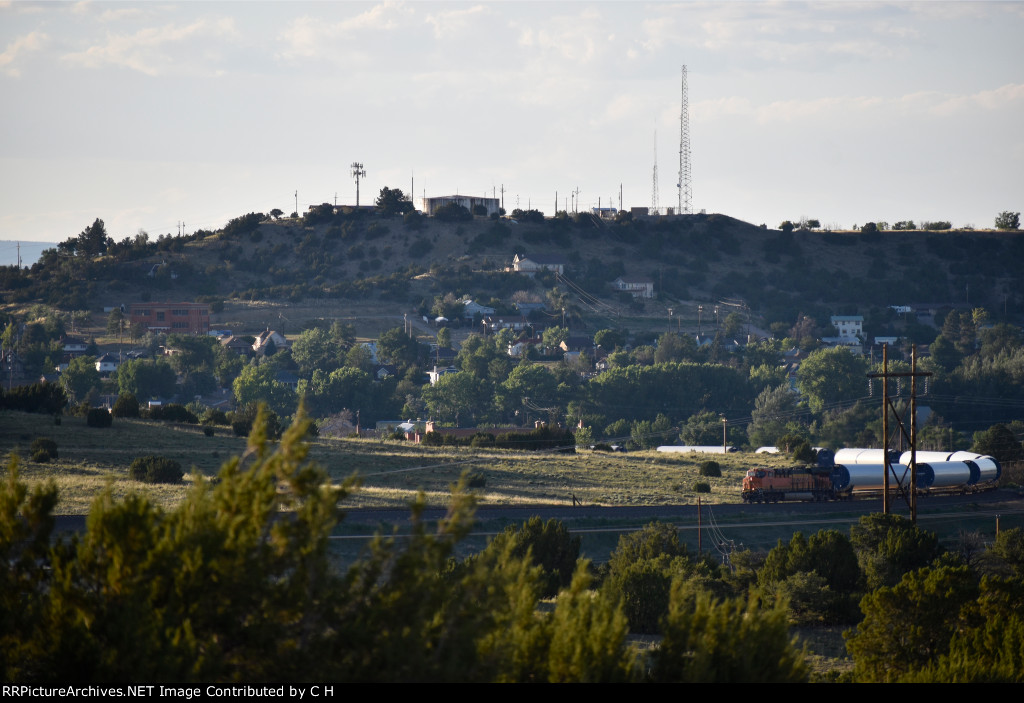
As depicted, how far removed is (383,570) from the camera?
13789mm

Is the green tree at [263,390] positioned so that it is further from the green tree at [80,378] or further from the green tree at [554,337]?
the green tree at [554,337]

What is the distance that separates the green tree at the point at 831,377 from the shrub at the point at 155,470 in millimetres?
78379

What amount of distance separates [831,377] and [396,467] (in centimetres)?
7039

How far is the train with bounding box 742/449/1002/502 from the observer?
52812mm

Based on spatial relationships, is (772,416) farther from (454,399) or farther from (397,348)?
(397,348)

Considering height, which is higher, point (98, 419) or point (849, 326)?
point (849, 326)

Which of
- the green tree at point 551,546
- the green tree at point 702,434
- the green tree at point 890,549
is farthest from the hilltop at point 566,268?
the green tree at point 551,546

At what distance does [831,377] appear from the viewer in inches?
4500

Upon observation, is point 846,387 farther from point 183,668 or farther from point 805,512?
point 183,668

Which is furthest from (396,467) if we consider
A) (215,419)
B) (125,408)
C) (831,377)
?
(831,377)

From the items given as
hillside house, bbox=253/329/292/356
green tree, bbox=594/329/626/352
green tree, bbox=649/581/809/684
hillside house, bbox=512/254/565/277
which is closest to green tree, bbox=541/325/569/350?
green tree, bbox=594/329/626/352

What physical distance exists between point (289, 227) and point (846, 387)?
92.6m

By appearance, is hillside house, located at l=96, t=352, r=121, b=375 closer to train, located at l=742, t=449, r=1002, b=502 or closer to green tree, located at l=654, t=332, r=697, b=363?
green tree, located at l=654, t=332, r=697, b=363

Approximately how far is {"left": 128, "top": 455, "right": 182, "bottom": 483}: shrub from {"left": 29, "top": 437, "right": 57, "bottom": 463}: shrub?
14.1ft
